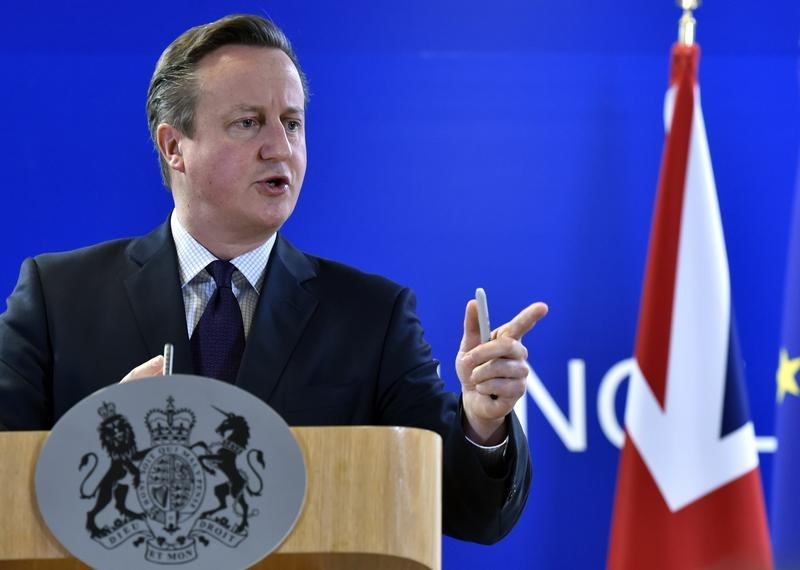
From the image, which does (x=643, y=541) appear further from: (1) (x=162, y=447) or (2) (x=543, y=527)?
(1) (x=162, y=447)

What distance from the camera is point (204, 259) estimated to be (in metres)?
2.21

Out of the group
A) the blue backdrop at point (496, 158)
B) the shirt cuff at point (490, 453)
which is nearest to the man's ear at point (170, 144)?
the blue backdrop at point (496, 158)

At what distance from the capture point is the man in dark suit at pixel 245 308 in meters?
1.99

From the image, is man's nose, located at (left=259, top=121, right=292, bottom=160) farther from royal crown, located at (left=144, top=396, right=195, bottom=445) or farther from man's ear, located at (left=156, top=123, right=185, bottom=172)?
royal crown, located at (left=144, top=396, right=195, bottom=445)

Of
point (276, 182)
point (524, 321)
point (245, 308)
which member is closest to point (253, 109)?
point (276, 182)

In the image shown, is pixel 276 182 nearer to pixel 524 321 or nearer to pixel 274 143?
pixel 274 143

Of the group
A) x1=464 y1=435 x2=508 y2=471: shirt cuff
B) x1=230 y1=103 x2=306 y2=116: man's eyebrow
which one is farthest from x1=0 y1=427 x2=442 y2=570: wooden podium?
x1=230 y1=103 x2=306 y2=116: man's eyebrow

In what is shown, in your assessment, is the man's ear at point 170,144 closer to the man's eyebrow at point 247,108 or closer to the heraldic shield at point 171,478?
the man's eyebrow at point 247,108

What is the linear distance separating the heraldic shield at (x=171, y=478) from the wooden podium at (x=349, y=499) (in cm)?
2

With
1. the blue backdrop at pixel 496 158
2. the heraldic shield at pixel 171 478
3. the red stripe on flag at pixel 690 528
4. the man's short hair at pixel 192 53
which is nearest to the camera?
the heraldic shield at pixel 171 478

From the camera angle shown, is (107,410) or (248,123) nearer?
(107,410)

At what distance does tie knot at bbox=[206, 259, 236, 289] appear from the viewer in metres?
2.16

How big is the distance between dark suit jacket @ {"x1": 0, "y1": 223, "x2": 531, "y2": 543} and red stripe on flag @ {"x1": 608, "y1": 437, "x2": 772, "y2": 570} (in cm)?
81

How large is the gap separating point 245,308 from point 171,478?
2.96ft
